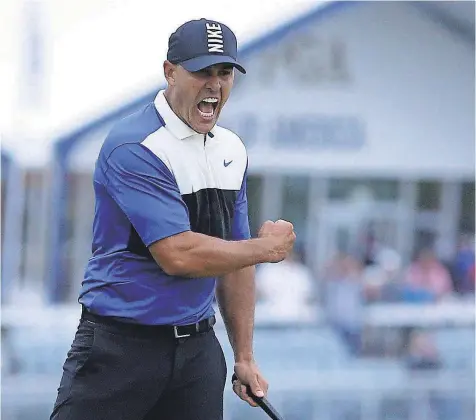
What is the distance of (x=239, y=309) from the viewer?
130 inches

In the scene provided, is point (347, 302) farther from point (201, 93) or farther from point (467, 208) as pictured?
point (201, 93)

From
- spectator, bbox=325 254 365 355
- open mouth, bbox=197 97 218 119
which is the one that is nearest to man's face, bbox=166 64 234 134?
open mouth, bbox=197 97 218 119

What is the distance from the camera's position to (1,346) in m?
9.03

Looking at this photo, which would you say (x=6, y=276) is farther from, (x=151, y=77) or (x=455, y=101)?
(x=455, y=101)

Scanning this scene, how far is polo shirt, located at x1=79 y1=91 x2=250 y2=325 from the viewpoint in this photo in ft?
9.51

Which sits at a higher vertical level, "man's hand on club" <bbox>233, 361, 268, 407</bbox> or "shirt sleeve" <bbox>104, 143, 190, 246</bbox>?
"shirt sleeve" <bbox>104, 143, 190, 246</bbox>

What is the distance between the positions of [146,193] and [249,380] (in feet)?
2.39

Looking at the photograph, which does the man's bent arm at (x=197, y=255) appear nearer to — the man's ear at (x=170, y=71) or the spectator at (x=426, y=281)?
the man's ear at (x=170, y=71)

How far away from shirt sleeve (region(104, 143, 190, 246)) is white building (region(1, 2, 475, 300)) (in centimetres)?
710

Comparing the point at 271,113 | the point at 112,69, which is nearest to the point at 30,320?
the point at 112,69

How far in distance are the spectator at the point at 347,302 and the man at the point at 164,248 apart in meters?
6.84

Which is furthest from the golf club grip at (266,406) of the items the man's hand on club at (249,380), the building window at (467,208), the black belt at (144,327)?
the building window at (467,208)

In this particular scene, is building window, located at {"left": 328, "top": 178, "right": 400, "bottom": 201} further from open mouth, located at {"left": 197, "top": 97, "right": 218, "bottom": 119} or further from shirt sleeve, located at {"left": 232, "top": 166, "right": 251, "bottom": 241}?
open mouth, located at {"left": 197, "top": 97, "right": 218, "bottom": 119}

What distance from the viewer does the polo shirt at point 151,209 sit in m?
2.90
